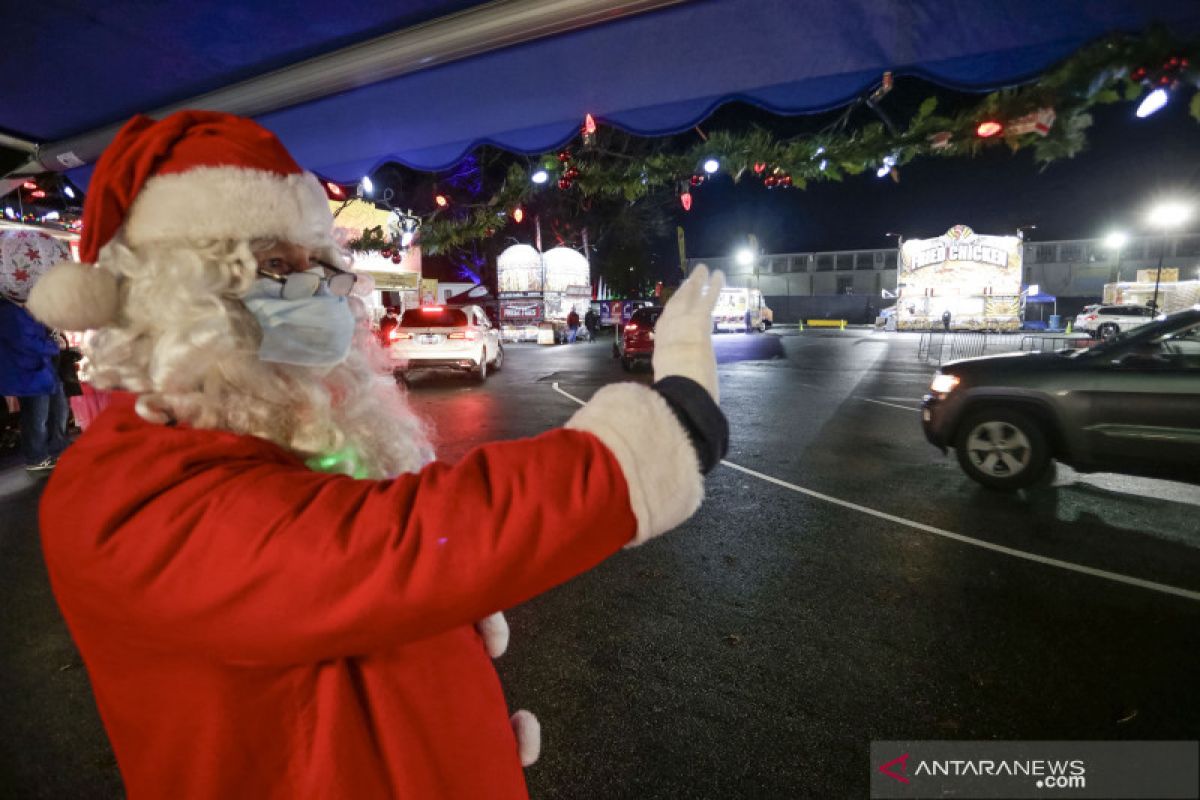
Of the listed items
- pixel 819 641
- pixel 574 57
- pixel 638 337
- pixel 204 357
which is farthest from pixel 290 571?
pixel 638 337

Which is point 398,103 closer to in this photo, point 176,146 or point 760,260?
point 176,146

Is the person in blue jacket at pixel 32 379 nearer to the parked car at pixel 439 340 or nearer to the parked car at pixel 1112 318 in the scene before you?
the parked car at pixel 439 340

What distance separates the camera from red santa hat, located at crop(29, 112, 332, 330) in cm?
89

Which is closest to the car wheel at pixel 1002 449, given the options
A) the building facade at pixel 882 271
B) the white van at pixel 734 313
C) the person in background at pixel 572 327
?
the person in background at pixel 572 327

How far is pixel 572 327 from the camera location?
29422 mm

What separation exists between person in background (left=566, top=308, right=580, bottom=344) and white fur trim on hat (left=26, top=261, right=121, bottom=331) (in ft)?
93.1

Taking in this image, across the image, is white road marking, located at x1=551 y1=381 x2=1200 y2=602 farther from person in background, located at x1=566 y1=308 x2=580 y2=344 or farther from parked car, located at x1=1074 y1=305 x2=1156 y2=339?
parked car, located at x1=1074 y1=305 x2=1156 y2=339

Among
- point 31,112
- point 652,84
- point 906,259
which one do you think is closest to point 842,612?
point 652,84

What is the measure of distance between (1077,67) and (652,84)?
4.80ft

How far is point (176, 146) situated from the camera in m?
0.97

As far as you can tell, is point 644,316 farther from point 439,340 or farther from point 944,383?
point 944,383

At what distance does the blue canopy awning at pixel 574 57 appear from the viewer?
6.34 ft

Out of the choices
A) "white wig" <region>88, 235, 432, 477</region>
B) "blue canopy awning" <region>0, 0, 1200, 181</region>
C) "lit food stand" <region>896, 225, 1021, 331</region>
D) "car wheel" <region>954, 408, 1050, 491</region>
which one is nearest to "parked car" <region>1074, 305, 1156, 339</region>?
"lit food stand" <region>896, 225, 1021, 331</region>

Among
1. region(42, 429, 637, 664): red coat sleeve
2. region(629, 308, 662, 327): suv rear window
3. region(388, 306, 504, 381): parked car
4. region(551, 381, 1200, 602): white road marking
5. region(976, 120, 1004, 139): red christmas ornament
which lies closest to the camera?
region(42, 429, 637, 664): red coat sleeve
